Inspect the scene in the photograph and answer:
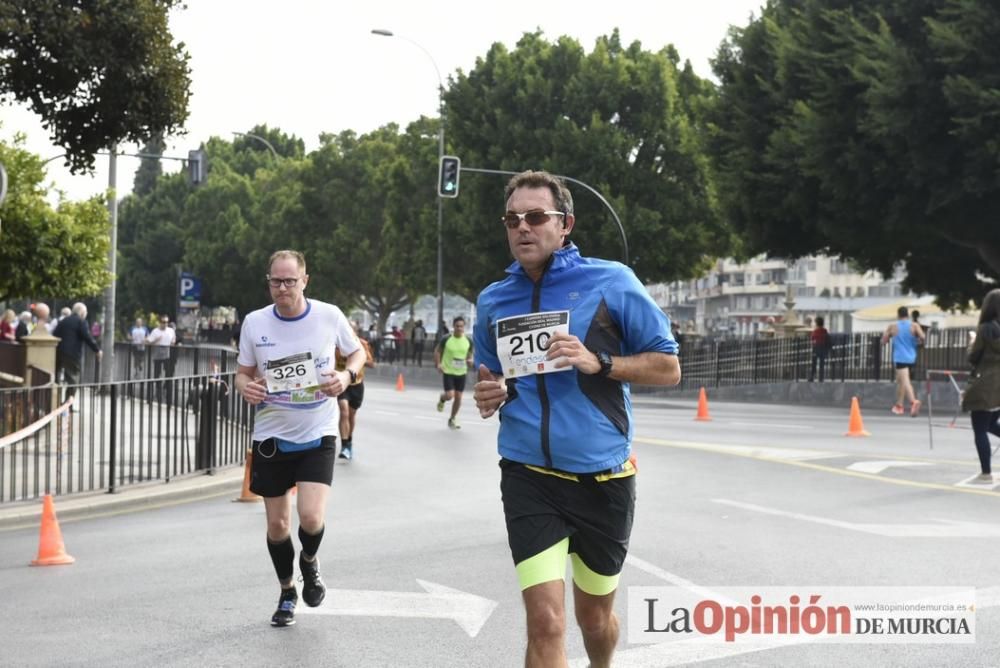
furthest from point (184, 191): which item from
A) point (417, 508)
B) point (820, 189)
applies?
point (417, 508)

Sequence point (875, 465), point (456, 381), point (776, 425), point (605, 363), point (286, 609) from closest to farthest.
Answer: point (605, 363), point (286, 609), point (875, 465), point (456, 381), point (776, 425)

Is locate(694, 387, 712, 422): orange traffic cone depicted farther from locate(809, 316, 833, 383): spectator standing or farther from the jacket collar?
the jacket collar

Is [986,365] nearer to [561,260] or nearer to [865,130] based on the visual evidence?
[561,260]

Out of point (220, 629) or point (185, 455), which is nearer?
point (220, 629)

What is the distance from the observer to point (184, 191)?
99500 millimetres

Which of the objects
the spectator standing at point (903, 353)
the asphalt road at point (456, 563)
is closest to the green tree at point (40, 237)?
the asphalt road at point (456, 563)

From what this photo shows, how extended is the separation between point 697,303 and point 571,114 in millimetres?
89273

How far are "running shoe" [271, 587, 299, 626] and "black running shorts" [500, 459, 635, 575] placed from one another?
104 inches

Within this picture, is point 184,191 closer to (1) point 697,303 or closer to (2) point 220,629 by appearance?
(1) point 697,303

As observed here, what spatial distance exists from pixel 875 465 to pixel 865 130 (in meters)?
16.2

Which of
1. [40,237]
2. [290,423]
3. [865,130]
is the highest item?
[865,130]

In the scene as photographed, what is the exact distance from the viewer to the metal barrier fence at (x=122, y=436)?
40.9 ft

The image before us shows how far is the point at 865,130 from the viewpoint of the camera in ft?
98.4

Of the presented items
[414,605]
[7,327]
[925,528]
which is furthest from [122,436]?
[7,327]
